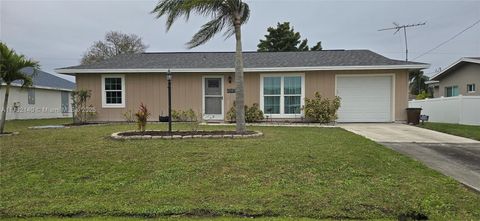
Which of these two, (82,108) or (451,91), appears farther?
(451,91)

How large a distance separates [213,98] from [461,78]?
593 inches

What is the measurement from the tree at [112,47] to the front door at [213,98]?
24413mm

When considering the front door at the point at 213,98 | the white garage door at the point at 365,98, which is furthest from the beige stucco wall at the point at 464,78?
the front door at the point at 213,98

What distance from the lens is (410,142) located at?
8.89 meters

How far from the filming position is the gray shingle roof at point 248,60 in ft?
49.7

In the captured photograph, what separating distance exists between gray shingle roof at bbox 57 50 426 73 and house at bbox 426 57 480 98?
264 inches

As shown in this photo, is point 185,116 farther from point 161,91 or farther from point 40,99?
point 40,99

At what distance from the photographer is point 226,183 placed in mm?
4875

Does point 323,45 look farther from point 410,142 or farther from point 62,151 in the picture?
point 62,151

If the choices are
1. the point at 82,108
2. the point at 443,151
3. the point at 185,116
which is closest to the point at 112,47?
the point at 82,108

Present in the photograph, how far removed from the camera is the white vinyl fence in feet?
49.0

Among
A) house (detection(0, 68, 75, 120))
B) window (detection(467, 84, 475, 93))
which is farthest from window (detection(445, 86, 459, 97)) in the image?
house (detection(0, 68, 75, 120))

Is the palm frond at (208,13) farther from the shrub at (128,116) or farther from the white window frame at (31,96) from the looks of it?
the white window frame at (31,96)

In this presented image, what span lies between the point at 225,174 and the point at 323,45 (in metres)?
37.3
